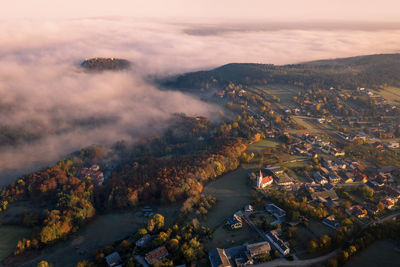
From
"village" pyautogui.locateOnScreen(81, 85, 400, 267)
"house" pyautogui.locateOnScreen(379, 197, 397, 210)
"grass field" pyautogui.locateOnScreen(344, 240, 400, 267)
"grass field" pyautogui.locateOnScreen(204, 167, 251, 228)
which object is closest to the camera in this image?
"grass field" pyautogui.locateOnScreen(344, 240, 400, 267)

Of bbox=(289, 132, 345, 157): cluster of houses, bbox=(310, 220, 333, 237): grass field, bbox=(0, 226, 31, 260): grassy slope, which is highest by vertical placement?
bbox=(289, 132, 345, 157): cluster of houses

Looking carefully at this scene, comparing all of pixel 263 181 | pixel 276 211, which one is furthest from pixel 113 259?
pixel 263 181

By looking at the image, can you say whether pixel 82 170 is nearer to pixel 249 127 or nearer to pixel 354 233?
pixel 249 127

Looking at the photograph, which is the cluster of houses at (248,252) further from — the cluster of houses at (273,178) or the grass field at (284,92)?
the grass field at (284,92)

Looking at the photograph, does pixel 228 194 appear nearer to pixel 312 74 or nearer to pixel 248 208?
pixel 248 208

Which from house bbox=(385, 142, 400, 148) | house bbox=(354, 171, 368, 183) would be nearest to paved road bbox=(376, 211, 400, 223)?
house bbox=(354, 171, 368, 183)

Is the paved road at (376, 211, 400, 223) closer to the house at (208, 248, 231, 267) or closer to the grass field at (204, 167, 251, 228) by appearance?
the grass field at (204, 167, 251, 228)

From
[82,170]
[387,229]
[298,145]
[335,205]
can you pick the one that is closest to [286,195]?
[335,205]
